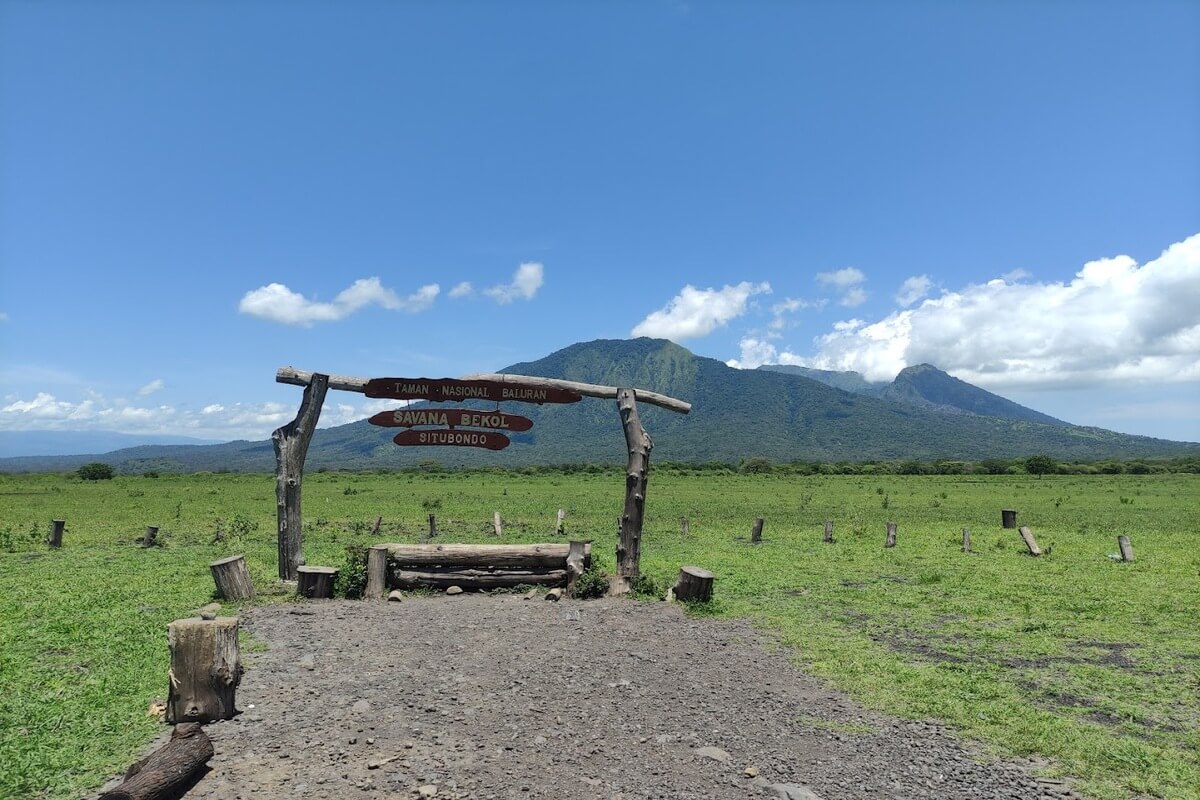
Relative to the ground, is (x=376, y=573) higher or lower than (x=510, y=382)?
lower

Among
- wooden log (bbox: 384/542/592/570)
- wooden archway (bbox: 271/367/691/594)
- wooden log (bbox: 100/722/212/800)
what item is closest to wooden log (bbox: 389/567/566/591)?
wooden log (bbox: 384/542/592/570)

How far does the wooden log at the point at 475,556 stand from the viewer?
45.4 feet

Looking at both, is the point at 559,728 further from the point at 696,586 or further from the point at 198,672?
the point at 696,586

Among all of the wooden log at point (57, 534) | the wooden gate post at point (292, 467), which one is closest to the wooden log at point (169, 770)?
the wooden gate post at point (292, 467)

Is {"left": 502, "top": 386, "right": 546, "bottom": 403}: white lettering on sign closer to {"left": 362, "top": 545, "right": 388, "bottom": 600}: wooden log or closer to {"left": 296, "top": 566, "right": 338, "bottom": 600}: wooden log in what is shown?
{"left": 362, "top": 545, "right": 388, "bottom": 600}: wooden log

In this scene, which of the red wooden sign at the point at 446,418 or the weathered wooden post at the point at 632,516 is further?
the red wooden sign at the point at 446,418

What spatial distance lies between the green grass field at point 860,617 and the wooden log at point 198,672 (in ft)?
1.17

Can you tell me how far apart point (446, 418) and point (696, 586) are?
6212mm

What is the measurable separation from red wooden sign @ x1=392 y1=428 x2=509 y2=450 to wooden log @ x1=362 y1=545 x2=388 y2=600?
7.44ft

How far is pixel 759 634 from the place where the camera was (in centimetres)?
1116

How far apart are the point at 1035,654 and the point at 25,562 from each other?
23.3 metres

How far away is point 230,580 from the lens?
12.7 m

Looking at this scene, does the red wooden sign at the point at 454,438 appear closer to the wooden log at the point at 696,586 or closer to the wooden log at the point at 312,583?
the wooden log at the point at 312,583

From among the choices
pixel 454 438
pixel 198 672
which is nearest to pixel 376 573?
pixel 454 438
